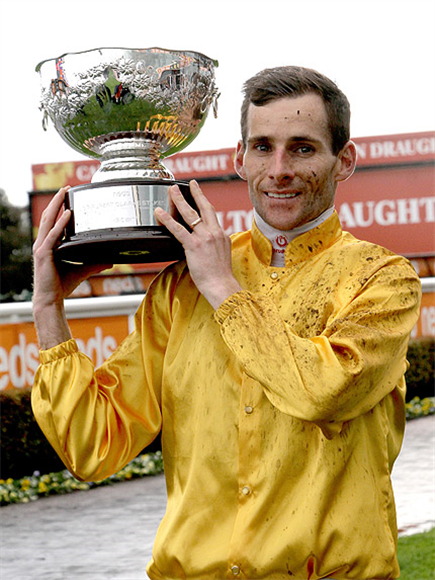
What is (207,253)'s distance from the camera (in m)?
2.13

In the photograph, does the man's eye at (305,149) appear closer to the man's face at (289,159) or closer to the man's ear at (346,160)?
the man's face at (289,159)

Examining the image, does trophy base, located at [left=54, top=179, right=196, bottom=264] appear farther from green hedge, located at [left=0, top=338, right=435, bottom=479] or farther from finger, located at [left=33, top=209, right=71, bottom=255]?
green hedge, located at [left=0, top=338, right=435, bottom=479]

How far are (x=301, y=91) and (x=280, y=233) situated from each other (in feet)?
1.14

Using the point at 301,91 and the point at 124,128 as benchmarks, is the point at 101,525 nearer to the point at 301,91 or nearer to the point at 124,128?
the point at 124,128

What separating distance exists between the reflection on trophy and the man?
2.8 inches

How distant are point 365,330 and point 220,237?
385mm

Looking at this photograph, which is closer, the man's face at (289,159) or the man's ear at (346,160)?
the man's face at (289,159)

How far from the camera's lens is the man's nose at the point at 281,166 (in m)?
2.19

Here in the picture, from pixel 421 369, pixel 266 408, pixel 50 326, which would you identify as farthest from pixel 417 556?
pixel 421 369

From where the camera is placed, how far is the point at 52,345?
2.32 meters

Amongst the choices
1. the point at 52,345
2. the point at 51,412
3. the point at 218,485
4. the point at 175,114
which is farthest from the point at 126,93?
the point at 218,485

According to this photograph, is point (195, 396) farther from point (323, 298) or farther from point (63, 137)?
point (63, 137)

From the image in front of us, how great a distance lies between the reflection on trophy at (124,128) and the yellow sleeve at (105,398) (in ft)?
0.64

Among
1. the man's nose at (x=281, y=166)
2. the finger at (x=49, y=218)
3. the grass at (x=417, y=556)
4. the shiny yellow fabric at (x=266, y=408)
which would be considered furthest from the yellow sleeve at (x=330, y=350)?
the grass at (x=417, y=556)
